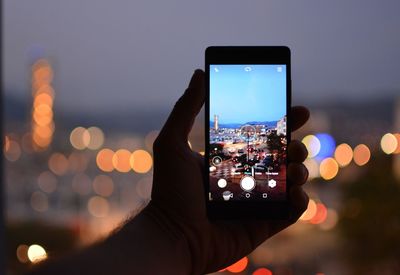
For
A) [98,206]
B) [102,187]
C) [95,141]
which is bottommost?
[98,206]

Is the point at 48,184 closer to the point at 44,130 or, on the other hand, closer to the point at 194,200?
the point at 44,130

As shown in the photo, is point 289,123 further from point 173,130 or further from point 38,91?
point 38,91

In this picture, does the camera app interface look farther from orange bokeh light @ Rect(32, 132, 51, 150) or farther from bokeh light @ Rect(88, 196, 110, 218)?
bokeh light @ Rect(88, 196, 110, 218)

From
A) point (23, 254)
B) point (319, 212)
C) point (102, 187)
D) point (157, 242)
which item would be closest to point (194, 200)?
→ point (157, 242)

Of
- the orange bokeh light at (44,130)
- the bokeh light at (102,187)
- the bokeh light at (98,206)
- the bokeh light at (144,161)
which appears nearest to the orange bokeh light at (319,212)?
the bokeh light at (144,161)

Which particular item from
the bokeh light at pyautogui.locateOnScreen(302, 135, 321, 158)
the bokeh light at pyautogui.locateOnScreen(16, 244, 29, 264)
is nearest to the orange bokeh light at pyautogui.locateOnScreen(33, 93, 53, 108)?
the bokeh light at pyautogui.locateOnScreen(16, 244, 29, 264)

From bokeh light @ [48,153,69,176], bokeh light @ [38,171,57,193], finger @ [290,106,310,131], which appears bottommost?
bokeh light @ [38,171,57,193]

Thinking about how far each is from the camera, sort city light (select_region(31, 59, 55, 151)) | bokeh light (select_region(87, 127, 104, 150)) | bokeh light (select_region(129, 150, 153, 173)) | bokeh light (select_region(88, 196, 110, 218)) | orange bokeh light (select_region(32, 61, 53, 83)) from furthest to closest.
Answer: bokeh light (select_region(88, 196, 110, 218))
orange bokeh light (select_region(32, 61, 53, 83))
bokeh light (select_region(87, 127, 104, 150))
city light (select_region(31, 59, 55, 151))
bokeh light (select_region(129, 150, 153, 173))
